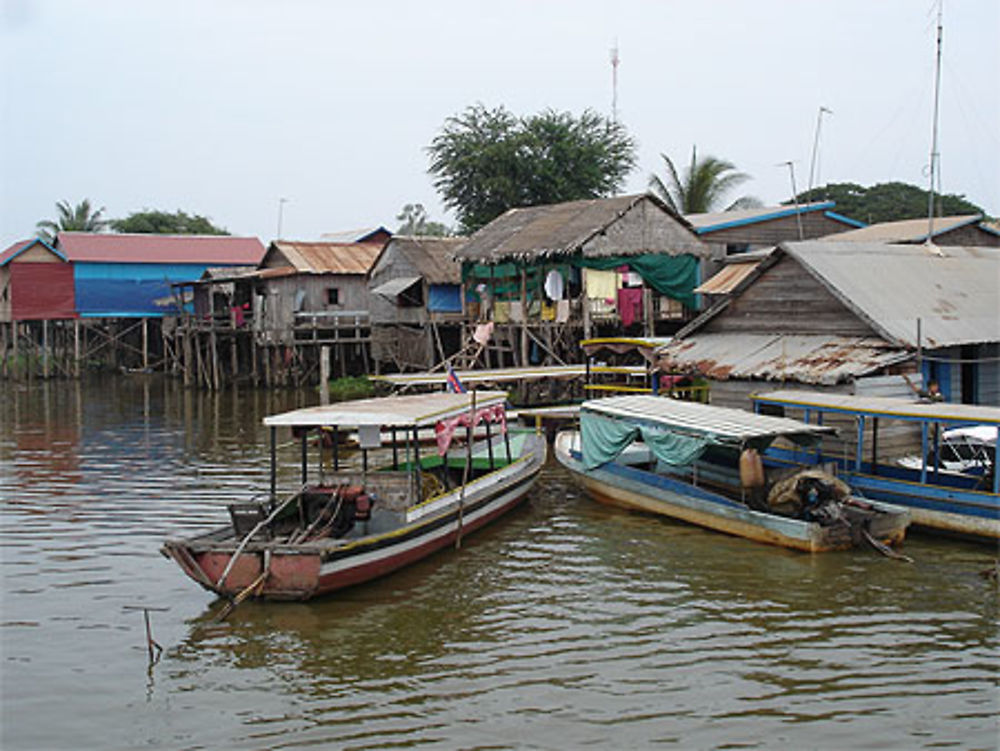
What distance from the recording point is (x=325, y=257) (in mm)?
32281

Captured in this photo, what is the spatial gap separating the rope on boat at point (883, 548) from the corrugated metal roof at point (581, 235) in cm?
1342

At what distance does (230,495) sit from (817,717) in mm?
10351

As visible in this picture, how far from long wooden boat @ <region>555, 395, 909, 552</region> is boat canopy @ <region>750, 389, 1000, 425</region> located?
0.52 m

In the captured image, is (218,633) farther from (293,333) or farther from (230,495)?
(293,333)

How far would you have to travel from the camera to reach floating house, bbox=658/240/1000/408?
1388 cm

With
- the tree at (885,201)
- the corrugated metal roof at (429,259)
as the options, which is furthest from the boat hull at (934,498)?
the tree at (885,201)

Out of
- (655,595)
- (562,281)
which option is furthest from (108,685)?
(562,281)

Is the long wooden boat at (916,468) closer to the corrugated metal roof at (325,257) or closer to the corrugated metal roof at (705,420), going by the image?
the corrugated metal roof at (705,420)

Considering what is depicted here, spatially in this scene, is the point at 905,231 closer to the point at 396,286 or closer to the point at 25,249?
the point at 396,286

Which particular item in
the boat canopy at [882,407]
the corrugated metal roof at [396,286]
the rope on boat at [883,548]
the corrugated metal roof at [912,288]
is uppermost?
the corrugated metal roof at [396,286]

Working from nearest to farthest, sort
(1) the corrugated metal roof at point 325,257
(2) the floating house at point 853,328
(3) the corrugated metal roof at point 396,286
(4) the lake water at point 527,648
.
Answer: (4) the lake water at point 527,648 → (2) the floating house at point 853,328 → (3) the corrugated metal roof at point 396,286 → (1) the corrugated metal roof at point 325,257

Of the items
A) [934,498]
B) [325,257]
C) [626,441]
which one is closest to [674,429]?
[626,441]

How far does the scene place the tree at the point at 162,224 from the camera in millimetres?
50938

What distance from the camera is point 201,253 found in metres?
39.5
